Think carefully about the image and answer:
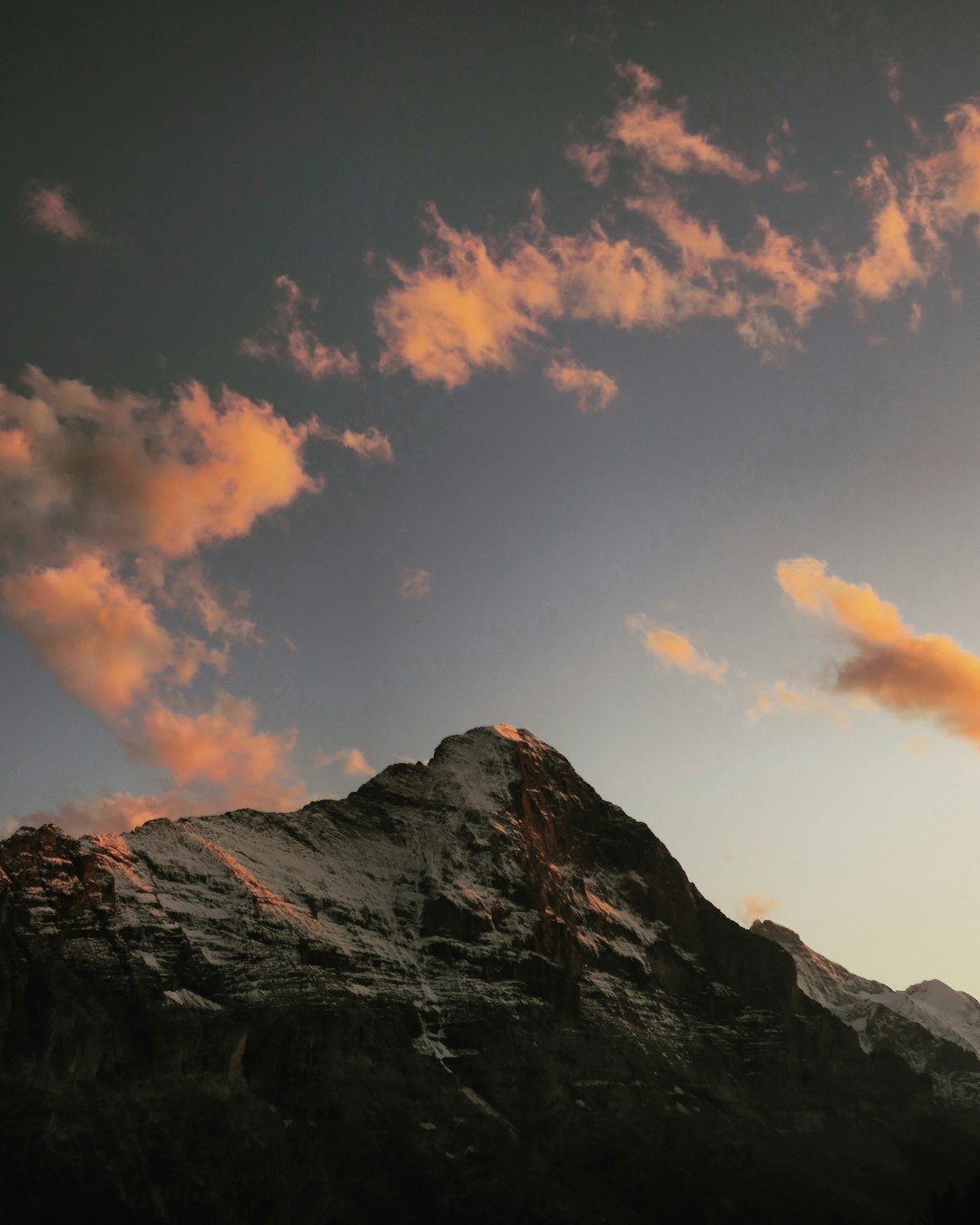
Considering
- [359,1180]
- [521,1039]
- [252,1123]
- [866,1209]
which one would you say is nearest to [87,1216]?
[252,1123]

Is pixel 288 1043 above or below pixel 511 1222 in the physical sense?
above

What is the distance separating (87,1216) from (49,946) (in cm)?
4037

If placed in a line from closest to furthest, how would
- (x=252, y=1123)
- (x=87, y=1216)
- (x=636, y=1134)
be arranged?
(x=87, y=1216) → (x=252, y=1123) → (x=636, y=1134)

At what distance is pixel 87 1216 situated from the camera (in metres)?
133

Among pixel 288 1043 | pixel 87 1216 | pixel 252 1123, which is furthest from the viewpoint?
pixel 288 1043

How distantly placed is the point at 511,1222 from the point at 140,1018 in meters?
62.1

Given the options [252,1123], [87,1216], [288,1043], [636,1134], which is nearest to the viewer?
[87,1216]

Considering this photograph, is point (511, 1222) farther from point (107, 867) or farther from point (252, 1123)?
point (107, 867)

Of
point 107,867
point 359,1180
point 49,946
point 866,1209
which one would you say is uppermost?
point 107,867

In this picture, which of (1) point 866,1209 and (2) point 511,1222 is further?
(1) point 866,1209

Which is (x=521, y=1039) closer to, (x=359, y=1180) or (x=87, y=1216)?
(x=359, y=1180)

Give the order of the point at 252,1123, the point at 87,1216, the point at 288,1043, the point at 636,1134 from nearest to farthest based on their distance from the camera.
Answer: the point at 87,1216, the point at 252,1123, the point at 288,1043, the point at 636,1134

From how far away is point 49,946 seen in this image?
160 metres

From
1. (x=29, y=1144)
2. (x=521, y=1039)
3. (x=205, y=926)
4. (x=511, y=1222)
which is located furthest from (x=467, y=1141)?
(x=29, y=1144)
